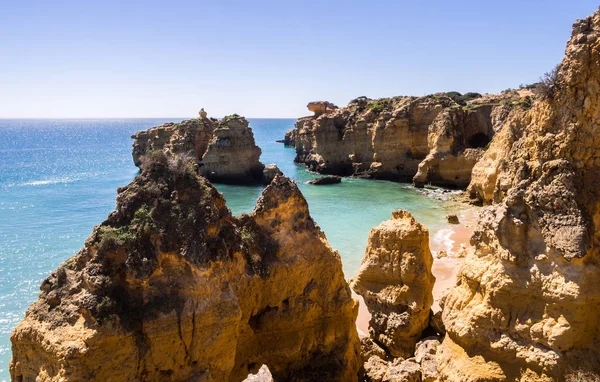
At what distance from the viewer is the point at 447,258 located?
24.4 m

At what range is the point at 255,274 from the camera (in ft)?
27.9

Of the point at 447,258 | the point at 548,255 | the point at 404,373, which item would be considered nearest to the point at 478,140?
the point at 447,258

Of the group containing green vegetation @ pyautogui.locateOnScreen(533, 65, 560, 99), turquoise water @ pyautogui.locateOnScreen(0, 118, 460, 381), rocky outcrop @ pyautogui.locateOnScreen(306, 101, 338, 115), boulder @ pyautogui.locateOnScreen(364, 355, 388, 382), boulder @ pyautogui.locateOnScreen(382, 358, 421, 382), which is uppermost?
rocky outcrop @ pyautogui.locateOnScreen(306, 101, 338, 115)

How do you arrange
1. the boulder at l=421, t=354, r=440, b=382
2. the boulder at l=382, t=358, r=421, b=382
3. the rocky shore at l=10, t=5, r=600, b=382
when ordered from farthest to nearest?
the boulder at l=382, t=358, r=421, b=382, the boulder at l=421, t=354, r=440, b=382, the rocky shore at l=10, t=5, r=600, b=382

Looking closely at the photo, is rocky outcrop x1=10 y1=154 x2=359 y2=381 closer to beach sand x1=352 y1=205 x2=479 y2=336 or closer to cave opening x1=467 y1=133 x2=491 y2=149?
beach sand x1=352 y1=205 x2=479 y2=336

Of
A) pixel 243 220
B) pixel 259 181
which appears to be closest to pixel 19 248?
pixel 243 220

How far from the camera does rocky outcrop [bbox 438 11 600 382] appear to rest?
6605 mm

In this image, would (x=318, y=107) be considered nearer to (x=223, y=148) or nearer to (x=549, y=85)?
(x=223, y=148)

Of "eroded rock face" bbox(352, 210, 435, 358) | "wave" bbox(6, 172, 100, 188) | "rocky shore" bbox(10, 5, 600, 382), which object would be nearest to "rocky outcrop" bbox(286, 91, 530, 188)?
"eroded rock face" bbox(352, 210, 435, 358)

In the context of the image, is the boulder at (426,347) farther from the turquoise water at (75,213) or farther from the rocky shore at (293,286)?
the turquoise water at (75,213)

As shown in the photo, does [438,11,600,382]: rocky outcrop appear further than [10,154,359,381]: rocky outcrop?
Yes

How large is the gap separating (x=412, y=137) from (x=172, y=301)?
44.6 metres

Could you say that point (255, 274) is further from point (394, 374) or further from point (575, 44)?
point (575, 44)

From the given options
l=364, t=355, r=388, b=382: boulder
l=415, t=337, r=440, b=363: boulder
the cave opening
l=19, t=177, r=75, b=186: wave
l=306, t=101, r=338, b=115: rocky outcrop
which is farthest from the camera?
l=306, t=101, r=338, b=115: rocky outcrop
